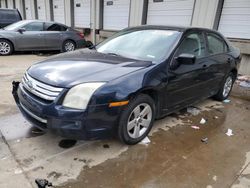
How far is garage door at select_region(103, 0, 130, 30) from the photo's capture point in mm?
10663

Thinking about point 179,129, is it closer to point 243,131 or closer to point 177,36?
point 243,131

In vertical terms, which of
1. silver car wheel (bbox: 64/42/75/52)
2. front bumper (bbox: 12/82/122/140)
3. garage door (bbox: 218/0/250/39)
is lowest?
silver car wheel (bbox: 64/42/75/52)

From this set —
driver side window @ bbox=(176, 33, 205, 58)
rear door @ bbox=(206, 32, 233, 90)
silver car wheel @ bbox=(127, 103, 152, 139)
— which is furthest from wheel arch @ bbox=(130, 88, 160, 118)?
rear door @ bbox=(206, 32, 233, 90)

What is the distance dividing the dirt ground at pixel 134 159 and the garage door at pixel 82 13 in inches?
414

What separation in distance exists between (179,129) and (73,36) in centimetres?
794

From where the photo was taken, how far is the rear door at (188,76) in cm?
311

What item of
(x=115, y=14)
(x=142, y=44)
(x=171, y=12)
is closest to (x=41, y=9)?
(x=115, y=14)

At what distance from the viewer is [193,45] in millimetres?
3574

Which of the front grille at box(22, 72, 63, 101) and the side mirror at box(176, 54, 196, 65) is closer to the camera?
the front grille at box(22, 72, 63, 101)

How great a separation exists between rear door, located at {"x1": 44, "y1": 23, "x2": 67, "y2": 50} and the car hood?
Answer: 6.93 metres

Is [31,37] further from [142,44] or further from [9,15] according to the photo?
[142,44]

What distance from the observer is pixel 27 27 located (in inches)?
355

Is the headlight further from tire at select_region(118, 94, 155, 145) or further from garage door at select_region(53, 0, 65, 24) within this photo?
garage door at select_region(53, 0, 65, 24)

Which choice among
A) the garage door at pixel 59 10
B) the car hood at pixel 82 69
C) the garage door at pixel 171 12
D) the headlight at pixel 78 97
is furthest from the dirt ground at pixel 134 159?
the garage door at pixel 59 10
